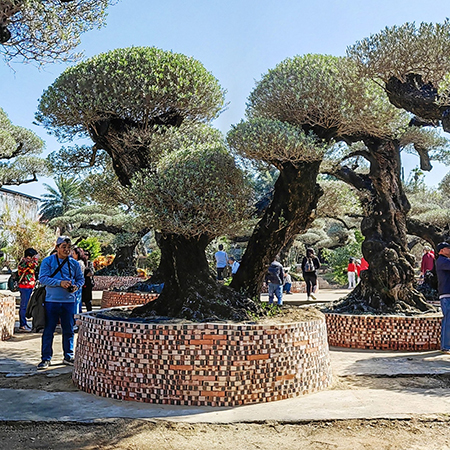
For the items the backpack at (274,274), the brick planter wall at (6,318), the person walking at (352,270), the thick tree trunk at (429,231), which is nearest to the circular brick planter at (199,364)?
the brick planter wall at (6,318)

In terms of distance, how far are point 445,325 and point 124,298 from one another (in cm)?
720

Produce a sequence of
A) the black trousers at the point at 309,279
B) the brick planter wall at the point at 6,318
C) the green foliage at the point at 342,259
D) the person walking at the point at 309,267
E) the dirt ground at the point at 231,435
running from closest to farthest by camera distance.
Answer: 1. the dirt ground at the point at 231,435
2. the brick planter wall at the point at 6,318
3. the person walking at the point at 309,267
4. the black trousers at the point at 309,279
5. the green foliage at the point at 342,259

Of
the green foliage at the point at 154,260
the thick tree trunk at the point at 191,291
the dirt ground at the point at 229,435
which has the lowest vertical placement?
the dirt ground at the point at 229,435

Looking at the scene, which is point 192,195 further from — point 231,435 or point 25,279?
point 25,279

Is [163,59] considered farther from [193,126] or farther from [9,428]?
[9,428]

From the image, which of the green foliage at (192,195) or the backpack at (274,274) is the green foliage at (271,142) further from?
the backpack at (274,274)

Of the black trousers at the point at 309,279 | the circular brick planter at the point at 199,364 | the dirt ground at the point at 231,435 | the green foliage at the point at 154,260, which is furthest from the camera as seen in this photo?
the green foliage at the point at 154,260

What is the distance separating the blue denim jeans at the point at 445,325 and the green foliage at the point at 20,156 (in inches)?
569

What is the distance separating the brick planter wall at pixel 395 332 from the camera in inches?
316

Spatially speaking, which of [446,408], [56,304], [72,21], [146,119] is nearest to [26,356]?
[56,304]

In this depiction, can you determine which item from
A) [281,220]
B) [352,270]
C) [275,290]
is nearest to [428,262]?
[275,290]

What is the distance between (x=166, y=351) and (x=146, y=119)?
158 inches

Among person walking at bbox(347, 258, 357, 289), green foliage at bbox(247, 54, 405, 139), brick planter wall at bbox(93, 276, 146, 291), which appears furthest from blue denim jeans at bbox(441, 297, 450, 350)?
brick planter wall at bbox(93, 276, 146, 291)

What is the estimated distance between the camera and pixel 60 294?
21.0 feet
